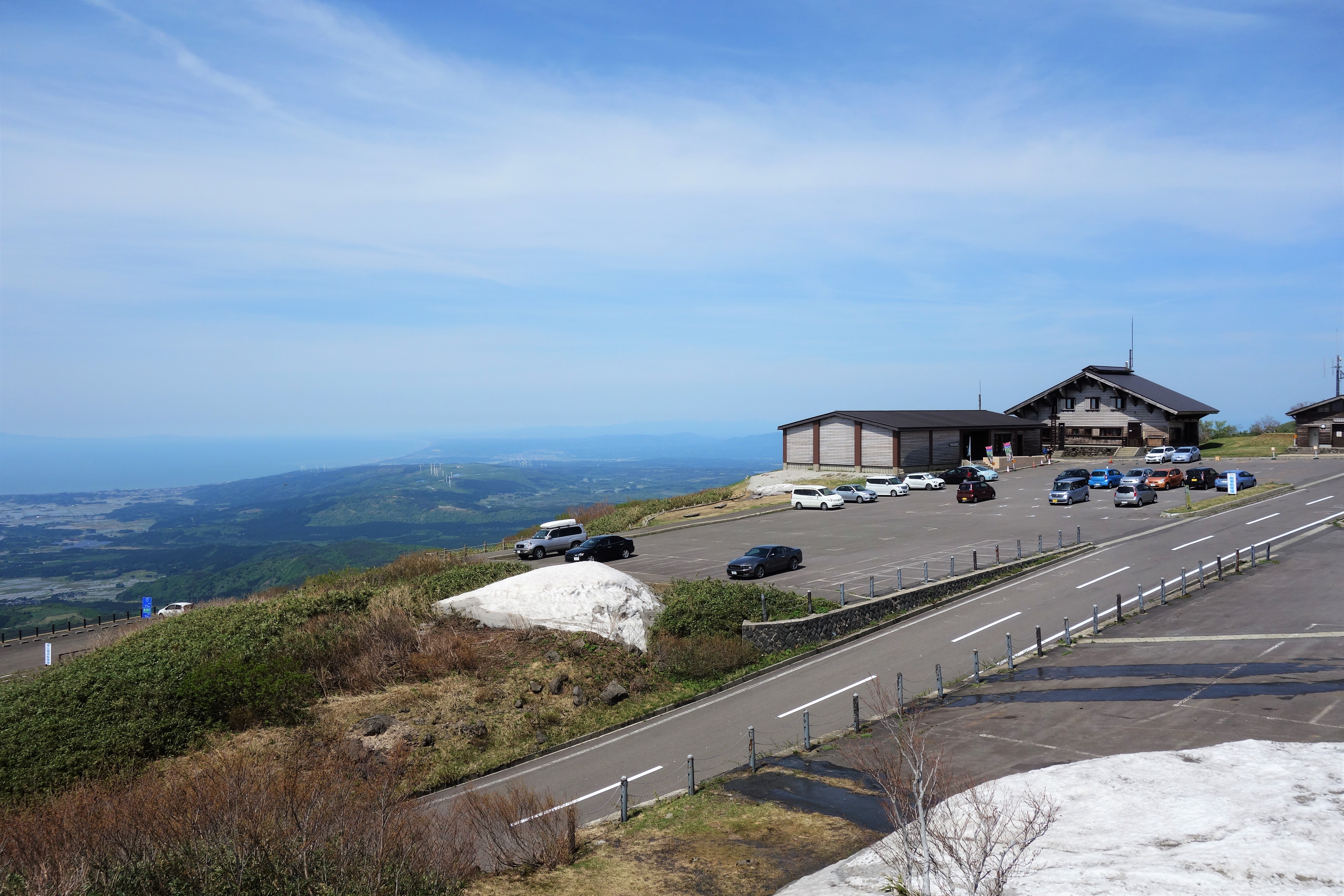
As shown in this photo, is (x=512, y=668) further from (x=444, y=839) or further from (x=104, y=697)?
(x=444, y=839)

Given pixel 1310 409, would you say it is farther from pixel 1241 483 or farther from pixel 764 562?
pixel 764 562

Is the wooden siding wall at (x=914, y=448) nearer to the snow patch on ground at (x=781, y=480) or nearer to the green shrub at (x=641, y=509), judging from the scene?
the snow patch on ground at (x=781, y=480)

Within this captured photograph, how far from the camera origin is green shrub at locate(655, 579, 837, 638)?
2662 centimetres

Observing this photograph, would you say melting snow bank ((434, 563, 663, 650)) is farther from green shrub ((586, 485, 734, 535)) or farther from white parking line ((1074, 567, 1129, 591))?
green shrub ((586, 485, 734, 535))

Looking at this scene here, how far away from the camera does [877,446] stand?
70.0 metres

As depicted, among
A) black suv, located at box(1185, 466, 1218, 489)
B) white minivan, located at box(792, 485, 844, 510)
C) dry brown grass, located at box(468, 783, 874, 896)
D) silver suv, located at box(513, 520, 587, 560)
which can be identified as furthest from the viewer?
white minivan, located at box(792, 485, 844, 510)

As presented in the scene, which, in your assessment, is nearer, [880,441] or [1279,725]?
[1279,725]

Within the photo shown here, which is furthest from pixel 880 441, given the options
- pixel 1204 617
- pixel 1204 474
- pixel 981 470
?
pixel 1204 617

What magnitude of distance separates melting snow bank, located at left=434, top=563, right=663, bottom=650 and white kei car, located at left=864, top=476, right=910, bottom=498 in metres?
36.5

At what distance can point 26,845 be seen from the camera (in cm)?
1063

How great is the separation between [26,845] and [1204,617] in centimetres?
2907

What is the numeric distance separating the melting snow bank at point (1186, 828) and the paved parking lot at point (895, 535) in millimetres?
17471

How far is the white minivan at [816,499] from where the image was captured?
55.5 meters

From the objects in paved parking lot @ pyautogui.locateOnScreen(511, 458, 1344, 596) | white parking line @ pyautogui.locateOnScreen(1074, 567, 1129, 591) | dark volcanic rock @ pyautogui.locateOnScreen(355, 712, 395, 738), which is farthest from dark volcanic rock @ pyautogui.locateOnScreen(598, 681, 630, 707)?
white parking line @ pyautogui.locateOnScreen(1074, 567, 1129, 591)
